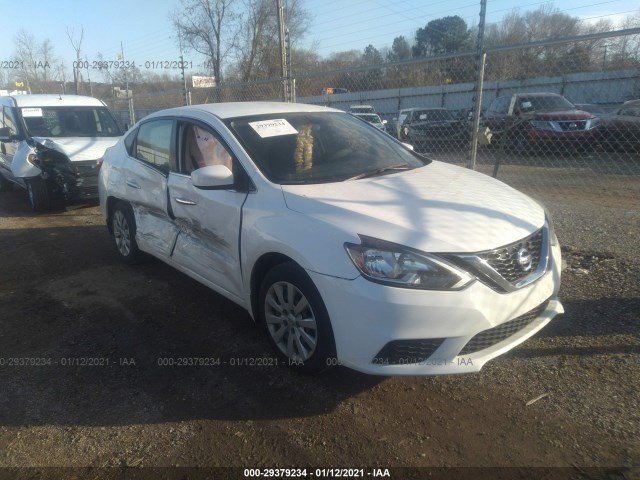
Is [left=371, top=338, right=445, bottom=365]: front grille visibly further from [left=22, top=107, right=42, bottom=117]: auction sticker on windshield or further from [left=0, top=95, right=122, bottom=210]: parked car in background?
[left=22, top=107, right=42, bottom=117]: auction sticker on windshield

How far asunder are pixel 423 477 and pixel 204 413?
1288 mm

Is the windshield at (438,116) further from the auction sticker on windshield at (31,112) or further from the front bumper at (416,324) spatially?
the front bumper at (416,324)

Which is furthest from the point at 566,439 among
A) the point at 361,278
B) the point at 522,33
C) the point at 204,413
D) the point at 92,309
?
the point at 522,33

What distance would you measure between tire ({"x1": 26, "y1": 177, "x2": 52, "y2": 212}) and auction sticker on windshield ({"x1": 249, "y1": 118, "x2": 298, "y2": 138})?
5.72 m

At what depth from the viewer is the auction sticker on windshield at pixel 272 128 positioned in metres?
3.74

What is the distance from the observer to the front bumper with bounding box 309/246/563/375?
2523mm

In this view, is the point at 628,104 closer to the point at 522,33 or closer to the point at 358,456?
the point at 522,33

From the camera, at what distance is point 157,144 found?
182 inches

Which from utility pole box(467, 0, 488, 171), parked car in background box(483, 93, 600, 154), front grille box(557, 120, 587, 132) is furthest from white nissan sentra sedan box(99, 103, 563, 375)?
front grille box(557, 120, 587, 132)

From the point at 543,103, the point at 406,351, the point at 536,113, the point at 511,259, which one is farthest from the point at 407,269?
the point at 543,103

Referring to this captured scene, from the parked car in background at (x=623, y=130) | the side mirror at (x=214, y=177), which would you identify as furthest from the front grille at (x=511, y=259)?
the parked car in background at (x=623, y=130)

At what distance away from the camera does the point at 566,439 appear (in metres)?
2.54

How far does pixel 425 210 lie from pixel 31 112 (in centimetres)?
831

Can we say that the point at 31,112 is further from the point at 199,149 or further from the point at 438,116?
the point at 438,116
